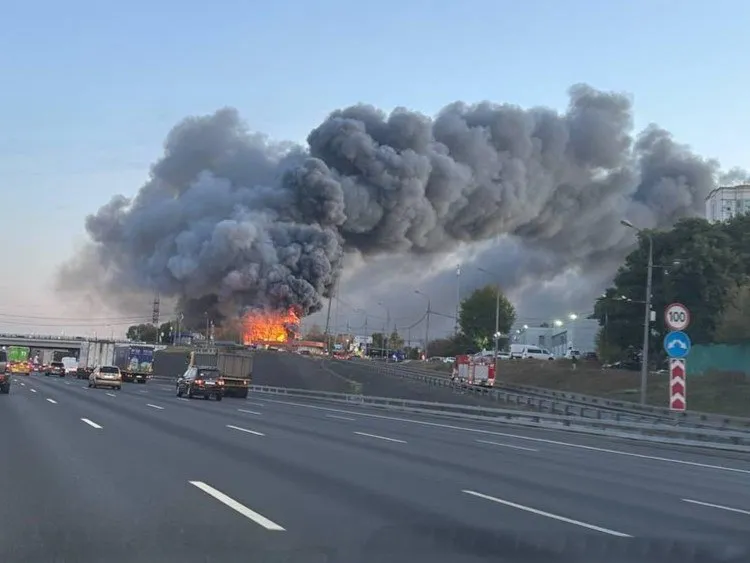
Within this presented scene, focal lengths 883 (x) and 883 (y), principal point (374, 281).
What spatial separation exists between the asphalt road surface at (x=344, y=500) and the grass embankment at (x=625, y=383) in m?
20.7

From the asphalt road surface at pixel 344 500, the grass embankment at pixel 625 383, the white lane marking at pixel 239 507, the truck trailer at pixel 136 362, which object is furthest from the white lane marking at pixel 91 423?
the truck trailer at pixel 136 362


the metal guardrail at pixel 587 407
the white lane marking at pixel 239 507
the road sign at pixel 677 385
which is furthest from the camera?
the metal guardrail at pixel 587 407

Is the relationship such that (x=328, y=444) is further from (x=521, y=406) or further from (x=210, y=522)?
(x=521, y=406)

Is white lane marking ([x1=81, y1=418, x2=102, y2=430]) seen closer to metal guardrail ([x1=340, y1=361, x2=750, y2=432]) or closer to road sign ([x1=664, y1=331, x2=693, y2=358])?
road sign ([x1=664, y1=331, x2=693, y2=358])

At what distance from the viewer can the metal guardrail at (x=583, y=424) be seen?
23.3m

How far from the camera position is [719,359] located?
47.0 meters

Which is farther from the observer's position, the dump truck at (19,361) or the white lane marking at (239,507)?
the dump truck at (19,361)

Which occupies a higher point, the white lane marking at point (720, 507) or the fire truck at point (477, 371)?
the fire truck at point (477, 371)

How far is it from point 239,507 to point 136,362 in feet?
191

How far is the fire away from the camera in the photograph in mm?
80188

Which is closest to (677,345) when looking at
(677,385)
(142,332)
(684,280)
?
(677,385)

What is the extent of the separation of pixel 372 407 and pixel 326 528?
3177 centimetres

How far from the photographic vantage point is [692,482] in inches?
573

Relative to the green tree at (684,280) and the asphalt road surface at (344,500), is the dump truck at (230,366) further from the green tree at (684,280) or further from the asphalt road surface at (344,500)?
the asphalt road surface at (344,500)
